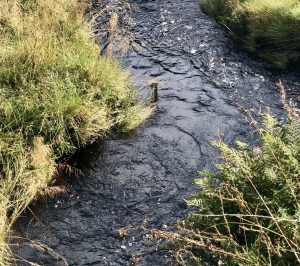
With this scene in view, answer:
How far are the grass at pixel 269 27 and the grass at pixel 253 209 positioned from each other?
3.71 meters

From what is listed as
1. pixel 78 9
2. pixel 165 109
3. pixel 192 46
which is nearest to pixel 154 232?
pixel 165 109

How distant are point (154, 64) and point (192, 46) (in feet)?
3.15

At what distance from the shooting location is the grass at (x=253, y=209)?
3.44 meters

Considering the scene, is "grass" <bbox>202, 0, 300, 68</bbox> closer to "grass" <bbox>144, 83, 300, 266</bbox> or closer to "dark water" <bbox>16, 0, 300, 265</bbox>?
"dark water" <bbox>16, 0, 300, 265</bbox>

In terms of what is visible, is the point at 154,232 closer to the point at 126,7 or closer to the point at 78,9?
the point at 78,9

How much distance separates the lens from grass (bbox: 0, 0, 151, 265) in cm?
530

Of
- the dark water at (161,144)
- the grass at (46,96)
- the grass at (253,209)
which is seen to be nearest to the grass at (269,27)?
the dark water at (161,144)

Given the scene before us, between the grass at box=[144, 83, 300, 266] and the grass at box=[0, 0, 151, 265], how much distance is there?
1.94 metres

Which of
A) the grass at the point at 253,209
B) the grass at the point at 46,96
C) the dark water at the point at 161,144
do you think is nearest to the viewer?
the grass at the point at 253,209

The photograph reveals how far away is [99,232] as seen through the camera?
16.6ft

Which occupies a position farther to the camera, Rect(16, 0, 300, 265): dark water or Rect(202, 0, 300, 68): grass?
Rect(202, 0, 300, 68): grass

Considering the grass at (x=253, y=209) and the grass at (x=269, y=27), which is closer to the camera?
the grass at (x=253, y=209)

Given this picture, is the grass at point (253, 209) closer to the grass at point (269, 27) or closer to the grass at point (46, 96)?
the grass at point (46, 96)

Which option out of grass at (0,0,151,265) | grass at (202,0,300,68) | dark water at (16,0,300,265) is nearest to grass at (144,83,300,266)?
dark water at (16,0,300,265)
